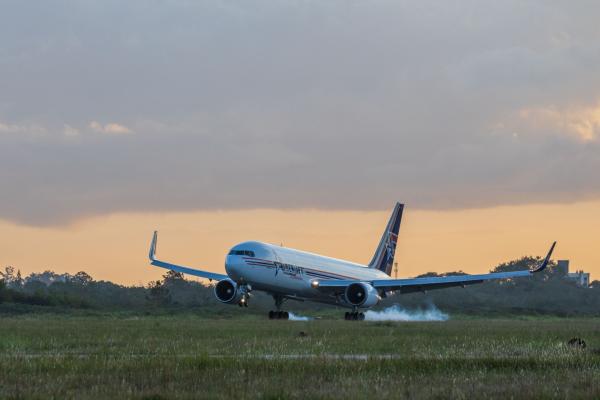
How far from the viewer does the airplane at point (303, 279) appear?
61719mm

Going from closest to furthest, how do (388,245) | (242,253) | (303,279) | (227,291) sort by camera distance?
(242,253)
(303,279)
(227,291)
(388,245)

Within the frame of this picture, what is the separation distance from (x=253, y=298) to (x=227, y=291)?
613 centimetres

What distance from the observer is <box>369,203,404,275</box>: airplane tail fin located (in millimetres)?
81875

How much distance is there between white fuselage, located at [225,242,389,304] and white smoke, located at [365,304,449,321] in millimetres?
5160

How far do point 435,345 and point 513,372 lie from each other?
898cm

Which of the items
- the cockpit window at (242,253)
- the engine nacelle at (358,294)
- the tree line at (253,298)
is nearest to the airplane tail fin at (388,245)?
the tree line at (253,298)

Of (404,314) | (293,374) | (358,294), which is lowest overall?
(293,374)

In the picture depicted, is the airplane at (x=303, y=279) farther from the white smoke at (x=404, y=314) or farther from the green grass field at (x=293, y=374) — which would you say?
the green grass field at (x=293, y=374)

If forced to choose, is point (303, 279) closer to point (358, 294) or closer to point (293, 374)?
point (358, 294)

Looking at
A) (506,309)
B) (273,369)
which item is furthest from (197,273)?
(273,369)

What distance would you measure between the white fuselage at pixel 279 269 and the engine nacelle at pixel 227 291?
3414 millimetres

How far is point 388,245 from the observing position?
83312 mm

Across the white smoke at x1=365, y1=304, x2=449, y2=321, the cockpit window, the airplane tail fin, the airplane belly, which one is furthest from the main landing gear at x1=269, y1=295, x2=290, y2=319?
the airplane tail fin

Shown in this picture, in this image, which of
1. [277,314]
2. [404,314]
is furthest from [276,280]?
[404,314]
